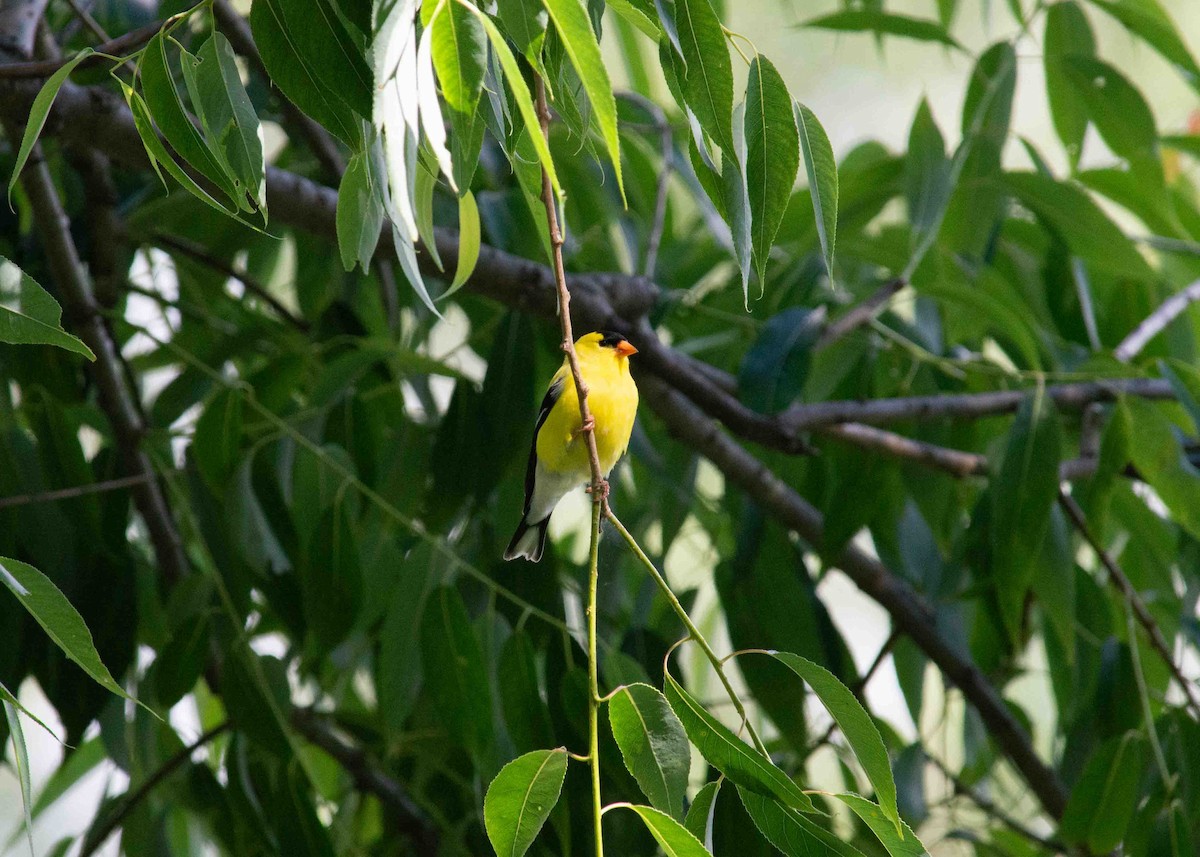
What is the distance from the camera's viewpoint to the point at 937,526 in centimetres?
268

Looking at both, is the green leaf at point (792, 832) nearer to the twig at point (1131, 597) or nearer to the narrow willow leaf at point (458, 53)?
the narrow willow leaf at point (458, 53)

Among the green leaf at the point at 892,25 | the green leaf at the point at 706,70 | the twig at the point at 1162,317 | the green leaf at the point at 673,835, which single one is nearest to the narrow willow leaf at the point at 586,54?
the green leaf at the point at 706,70

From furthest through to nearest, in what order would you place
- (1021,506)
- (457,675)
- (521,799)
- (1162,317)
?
(1162,317), (1021,506), (457,675), (521,799)

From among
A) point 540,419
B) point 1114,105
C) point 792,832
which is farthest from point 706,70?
point 1114,105

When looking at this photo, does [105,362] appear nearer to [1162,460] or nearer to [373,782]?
[373,782]

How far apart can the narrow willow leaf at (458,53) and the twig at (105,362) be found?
133cm

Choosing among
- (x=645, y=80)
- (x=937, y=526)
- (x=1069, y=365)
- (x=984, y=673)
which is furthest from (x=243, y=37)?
(x=984, y=673)

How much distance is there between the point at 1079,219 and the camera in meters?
2.64

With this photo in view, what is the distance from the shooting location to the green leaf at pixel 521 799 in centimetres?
105

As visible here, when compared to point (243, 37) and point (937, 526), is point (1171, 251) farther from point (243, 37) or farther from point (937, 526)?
point (243, 37)

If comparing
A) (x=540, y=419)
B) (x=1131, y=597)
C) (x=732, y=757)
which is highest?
(x=732, y=757)

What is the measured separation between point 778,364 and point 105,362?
51.3 inches

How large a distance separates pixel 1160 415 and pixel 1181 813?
733 millimetres

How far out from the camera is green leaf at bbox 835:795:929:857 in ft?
3.83
